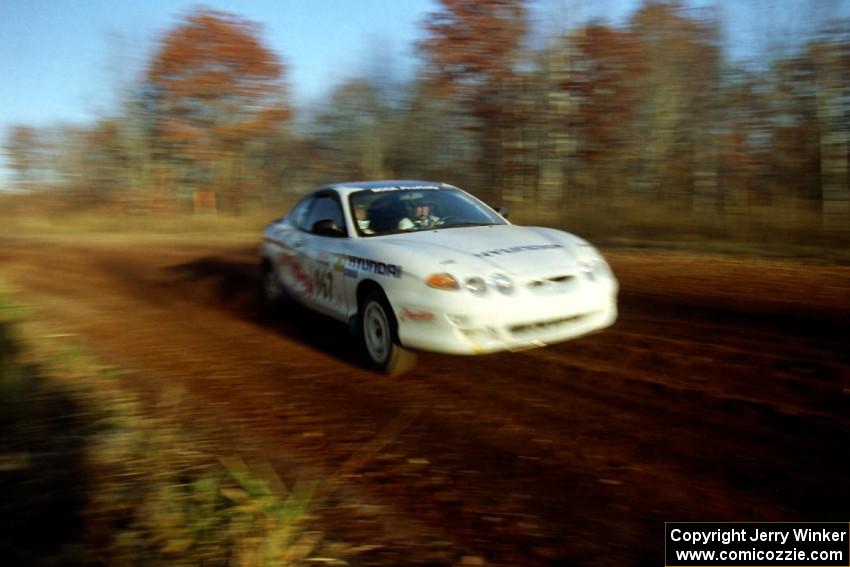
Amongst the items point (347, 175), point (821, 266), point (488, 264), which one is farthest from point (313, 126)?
point (488, 264)

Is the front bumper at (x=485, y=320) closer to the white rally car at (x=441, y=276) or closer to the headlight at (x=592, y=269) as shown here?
the white rally car at (x=441, y=276)

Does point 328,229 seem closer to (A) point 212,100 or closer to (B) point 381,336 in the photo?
(B) point 381,336

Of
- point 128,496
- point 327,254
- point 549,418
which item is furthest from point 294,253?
point 128,496

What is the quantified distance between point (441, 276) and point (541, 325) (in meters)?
0.81

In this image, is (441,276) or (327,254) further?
(327,254)

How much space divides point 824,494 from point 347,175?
2788cm

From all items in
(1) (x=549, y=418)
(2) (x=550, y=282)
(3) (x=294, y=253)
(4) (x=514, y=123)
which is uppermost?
(4) (x=514, y=123)

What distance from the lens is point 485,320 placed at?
4.46 metres

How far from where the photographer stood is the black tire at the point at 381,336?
196 inches

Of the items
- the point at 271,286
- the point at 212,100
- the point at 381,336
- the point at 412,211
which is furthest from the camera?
the point at 212,100

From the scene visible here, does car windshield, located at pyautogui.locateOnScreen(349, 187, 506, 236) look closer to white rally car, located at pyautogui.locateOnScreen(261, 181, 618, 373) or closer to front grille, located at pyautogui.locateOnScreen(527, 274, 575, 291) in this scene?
white rally car, located at pyautogui.locateOnScreen(261, 181, 618, 373)

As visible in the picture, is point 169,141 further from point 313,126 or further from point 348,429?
point 348,429

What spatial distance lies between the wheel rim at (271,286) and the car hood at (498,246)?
2754 millimetres

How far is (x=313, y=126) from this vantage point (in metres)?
31.5
